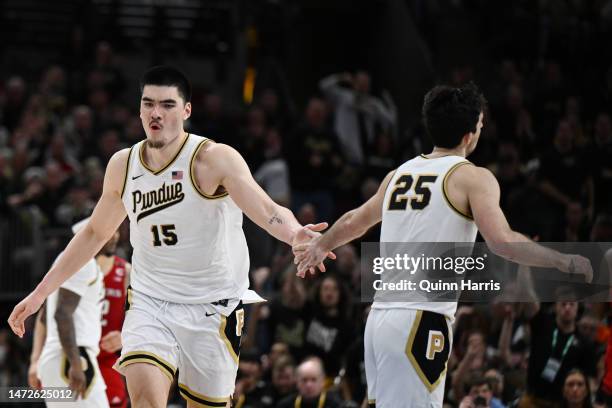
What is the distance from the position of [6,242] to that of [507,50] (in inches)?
344

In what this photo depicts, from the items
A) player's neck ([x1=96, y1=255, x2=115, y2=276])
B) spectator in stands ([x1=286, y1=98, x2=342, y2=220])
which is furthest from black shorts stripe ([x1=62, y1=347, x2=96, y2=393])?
spectator in stands ([x1=286, y1=98, x2=342, y2=220])

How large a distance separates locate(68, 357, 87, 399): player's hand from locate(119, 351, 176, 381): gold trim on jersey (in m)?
2.05

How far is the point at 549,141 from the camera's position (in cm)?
1466

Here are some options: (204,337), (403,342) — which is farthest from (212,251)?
(403,342)

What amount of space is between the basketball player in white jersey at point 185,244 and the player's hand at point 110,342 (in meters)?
2.56

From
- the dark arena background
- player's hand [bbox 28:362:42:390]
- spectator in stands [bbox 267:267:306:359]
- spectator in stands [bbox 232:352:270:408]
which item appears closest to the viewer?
player's hand [bbox 28:362:42:390]

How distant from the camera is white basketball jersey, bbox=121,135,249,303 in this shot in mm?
7074

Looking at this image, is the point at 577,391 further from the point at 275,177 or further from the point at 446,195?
the point at 275,177

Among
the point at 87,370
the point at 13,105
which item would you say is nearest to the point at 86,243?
the point at 87,370

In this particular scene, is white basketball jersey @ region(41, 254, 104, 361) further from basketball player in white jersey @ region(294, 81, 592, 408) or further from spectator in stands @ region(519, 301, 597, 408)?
spectator in stands @ region(519, 301, 597, 408)

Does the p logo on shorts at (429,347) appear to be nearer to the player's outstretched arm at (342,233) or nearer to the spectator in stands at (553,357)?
the player's outstretched arm at (342,233)

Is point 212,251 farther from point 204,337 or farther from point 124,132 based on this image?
point 124,132

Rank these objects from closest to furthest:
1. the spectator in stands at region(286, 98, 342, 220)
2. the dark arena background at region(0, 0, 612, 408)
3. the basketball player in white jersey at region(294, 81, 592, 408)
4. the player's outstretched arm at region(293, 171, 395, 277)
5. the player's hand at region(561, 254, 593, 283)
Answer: the player's hand at region(561, 254, 593, 283) → the basketball player in white jersey at region(294, 81, 592, 408) → the player's outstretched arm at region(293, 171, 395, 277) → the dark arena background at region(0, 0, 612, 408) → the spectator in stands at region(286, 98, 342, 220)

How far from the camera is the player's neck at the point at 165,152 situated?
7.20 meters
